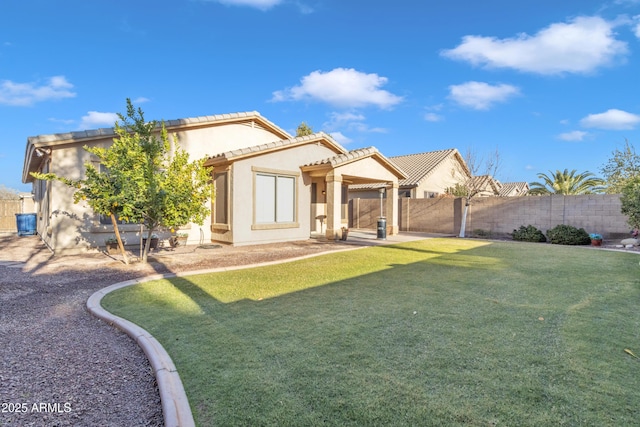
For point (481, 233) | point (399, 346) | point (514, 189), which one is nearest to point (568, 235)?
point (481, 233)

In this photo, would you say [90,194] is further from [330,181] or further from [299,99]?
[299,99]

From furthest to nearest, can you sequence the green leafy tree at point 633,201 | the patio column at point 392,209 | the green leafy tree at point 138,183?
1. the patio column at point 392,209
2. the green leafy tree at point 633,201
3. the green leafy tree at point 138,183

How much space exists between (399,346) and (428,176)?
74.1ft

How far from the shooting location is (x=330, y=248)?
12289 millimetres

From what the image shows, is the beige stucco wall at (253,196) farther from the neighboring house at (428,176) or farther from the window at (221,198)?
the neighboring house at (428,176)

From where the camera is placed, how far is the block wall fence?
14563 mm

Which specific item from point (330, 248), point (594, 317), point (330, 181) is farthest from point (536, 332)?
point (330, 181)

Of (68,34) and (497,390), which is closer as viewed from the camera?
(497,390)

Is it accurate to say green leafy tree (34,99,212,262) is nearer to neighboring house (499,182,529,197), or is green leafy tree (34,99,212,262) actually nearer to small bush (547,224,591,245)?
small bush (547,224,591,245)

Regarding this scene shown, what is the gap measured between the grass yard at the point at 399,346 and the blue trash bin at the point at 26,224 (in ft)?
53.7

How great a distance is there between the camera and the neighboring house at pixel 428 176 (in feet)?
78.7

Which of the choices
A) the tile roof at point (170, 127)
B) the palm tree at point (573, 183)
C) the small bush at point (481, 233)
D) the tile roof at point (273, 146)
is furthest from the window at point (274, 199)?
the palm tree at point (573, 183)

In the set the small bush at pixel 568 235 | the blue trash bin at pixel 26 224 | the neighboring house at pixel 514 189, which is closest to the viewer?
the small bush at pixel 568 235

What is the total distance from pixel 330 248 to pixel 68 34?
586 inches
